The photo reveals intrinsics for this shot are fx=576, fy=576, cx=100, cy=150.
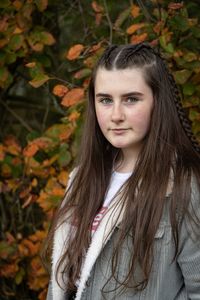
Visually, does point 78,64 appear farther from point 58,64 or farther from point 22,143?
point 22,143

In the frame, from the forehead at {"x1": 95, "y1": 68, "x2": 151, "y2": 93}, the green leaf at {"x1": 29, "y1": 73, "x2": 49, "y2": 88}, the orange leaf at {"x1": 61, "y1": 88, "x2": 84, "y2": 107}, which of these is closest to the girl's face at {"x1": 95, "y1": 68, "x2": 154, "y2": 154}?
the forehead at {"x1": 95, "y1": 68, "x2": 151, "y2": 93}

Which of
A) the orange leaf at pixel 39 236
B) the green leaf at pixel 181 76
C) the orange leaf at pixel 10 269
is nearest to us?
the green leaf at pixel 181 76

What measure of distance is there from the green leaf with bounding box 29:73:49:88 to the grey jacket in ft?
2.87

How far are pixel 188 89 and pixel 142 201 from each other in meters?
0.86

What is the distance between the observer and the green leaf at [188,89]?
2.58 metres

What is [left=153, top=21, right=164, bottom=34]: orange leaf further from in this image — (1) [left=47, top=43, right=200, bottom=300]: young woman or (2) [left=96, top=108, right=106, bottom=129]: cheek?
(2) [left=96, top=108, right=106, bottom=129]: cheek

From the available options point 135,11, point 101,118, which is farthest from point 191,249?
point 135,11

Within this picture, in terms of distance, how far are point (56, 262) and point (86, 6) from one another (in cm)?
173

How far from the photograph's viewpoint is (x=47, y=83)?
314cm

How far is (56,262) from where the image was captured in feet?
7.02

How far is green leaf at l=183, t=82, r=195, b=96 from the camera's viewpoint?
102 inches

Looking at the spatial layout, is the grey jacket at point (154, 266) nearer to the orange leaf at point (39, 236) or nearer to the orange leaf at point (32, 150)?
the orange leaf at point (32, 150)

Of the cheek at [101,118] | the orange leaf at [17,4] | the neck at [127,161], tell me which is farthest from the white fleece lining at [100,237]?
the orange leaf at [17,4]

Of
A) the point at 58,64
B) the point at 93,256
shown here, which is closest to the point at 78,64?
the point at 58,64
